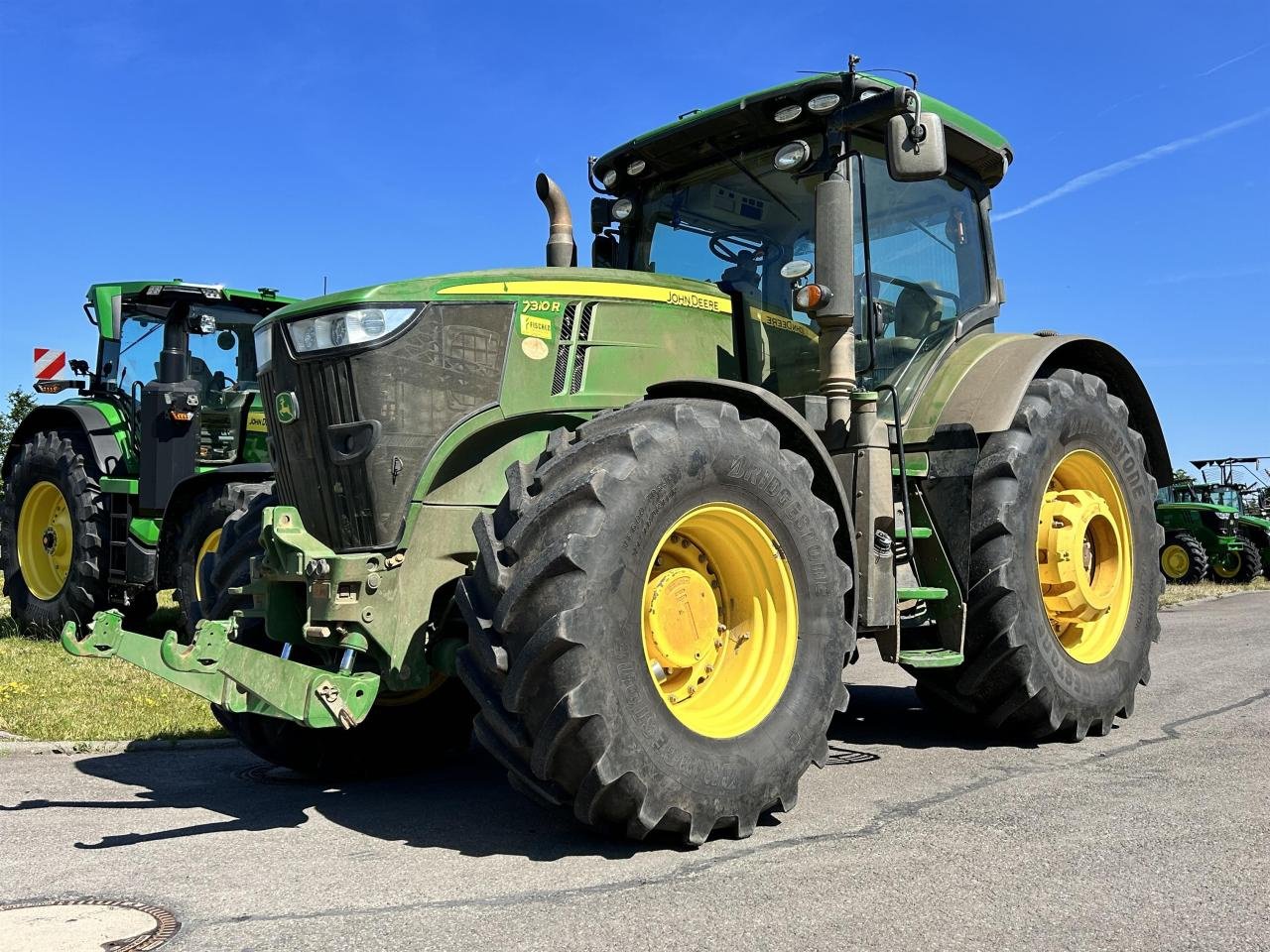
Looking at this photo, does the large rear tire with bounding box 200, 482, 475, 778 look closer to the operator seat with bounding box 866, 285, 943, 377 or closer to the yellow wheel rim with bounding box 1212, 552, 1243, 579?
the operator seat with bounding box 866, 285, 943, 377

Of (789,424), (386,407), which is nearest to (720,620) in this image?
(789,424)

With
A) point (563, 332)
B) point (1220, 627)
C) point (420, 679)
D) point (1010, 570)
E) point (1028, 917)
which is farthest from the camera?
point (1220, 627)

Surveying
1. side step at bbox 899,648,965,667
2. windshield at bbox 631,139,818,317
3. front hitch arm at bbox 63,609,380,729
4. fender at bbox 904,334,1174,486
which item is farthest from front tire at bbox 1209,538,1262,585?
front hitch arm at bbox 63,609,380,729

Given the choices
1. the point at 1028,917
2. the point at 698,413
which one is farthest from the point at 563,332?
the point at 1028,917

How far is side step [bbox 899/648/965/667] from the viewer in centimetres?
497

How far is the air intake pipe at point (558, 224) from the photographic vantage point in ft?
18.8

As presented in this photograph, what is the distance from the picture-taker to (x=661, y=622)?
395cm

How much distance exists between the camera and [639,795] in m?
3.59

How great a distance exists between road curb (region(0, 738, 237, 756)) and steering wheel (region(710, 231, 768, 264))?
3.57 metres

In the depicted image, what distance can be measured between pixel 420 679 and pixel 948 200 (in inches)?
154

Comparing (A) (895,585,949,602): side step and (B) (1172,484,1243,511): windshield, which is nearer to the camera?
(A) (895,585,949,602): side step

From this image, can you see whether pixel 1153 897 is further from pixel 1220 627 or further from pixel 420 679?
pixel 1220 627

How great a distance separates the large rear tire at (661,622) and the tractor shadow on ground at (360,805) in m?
0.32

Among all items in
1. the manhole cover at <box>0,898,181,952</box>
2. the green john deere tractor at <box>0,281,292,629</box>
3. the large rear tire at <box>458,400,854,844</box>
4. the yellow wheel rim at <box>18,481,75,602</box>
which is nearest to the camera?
the manhole cover at <box>0,898,181,952</box>
